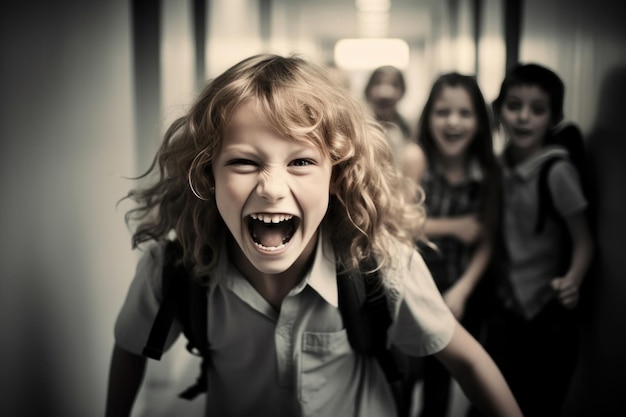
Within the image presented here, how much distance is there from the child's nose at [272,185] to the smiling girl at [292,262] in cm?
3

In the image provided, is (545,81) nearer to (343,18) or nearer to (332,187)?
(332,187)

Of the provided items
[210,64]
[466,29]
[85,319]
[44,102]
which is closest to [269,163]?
[44,102]

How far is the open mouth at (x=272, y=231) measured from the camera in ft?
2.64

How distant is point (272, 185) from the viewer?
0.74m

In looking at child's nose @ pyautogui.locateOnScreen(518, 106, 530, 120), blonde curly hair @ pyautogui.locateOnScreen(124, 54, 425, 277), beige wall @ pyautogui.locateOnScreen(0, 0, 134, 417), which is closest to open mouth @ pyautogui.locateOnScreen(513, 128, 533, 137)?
child's nose @ pyautogui.locateOnScreen(518, 106, 530, 120)

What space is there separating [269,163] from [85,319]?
630 mm

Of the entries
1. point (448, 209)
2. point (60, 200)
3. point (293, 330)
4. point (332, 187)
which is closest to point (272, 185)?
point (332, 187)

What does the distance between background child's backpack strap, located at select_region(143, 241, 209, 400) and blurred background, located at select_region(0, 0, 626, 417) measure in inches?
9.1

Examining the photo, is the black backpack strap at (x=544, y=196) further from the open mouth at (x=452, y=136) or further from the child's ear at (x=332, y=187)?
the child's ear at (x=332, y=187)

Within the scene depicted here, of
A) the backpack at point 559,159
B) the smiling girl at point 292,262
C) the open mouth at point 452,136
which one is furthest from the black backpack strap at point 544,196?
the smiling girl at point 292,262

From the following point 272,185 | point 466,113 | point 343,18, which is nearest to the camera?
point 272,185

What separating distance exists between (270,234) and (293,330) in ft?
0.67

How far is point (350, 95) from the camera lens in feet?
2.95

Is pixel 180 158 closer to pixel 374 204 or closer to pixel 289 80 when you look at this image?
pixel 289 80
